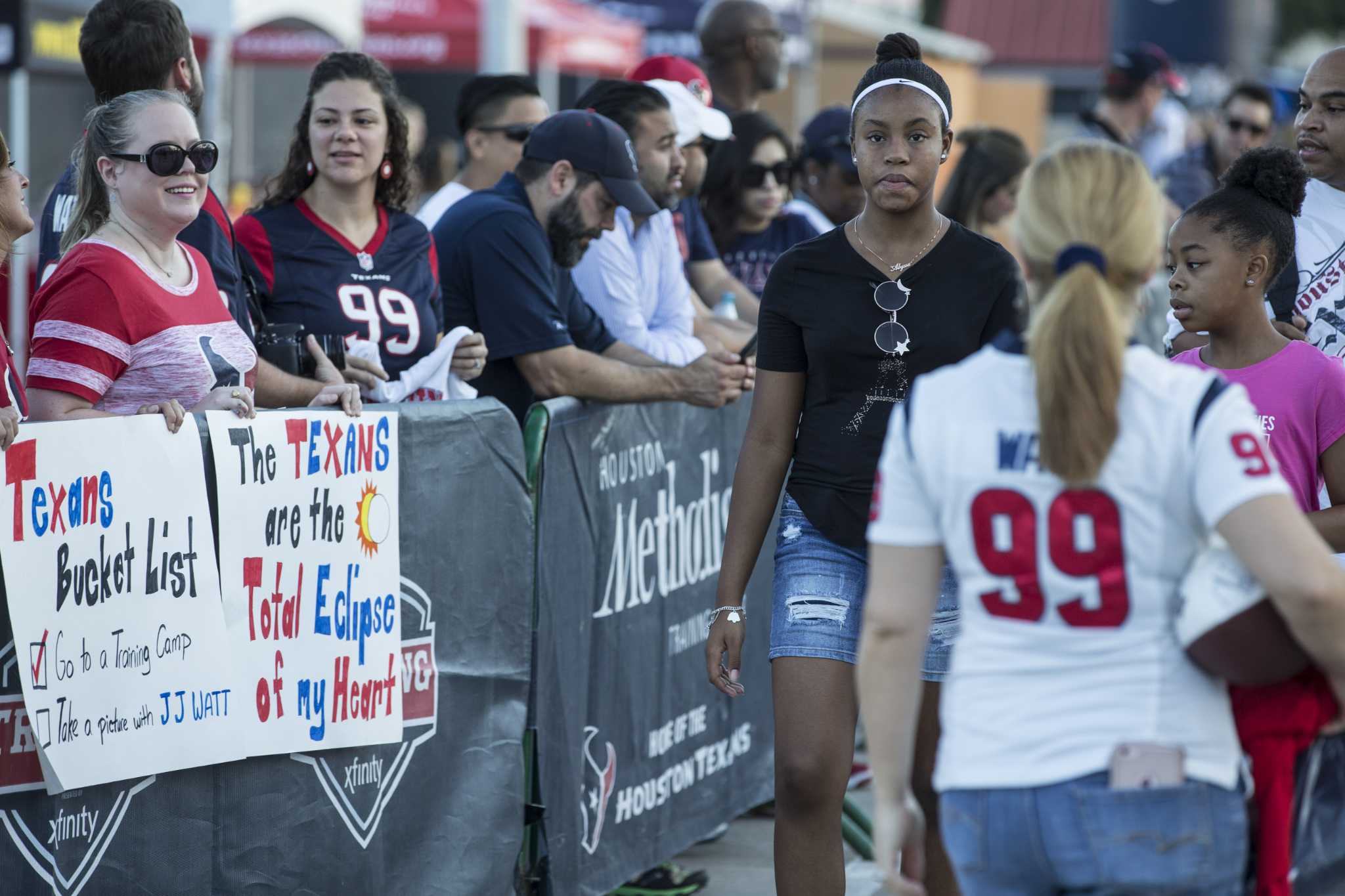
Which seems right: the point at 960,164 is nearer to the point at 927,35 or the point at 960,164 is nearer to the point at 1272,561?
the point at 1272,561

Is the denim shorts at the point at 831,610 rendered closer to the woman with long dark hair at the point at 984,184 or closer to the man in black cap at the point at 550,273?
the man in black cap at the point at 550,273

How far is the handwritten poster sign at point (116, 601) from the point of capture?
12.6 feet

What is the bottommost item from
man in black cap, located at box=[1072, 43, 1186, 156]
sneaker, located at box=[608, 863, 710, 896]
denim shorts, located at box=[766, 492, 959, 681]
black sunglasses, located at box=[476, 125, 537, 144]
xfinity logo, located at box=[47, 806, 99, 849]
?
sneaker, located at box=[608, 863, 710, 896]

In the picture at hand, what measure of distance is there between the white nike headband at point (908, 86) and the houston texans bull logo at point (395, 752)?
1673 millimetres

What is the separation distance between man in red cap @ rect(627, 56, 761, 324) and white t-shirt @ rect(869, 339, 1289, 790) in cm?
463

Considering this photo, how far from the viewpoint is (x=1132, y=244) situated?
2.74 m

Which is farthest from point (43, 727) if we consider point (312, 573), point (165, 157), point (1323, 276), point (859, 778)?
point (859, 778)

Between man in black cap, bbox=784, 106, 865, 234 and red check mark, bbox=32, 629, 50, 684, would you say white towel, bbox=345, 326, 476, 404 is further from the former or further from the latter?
man in black cap, bbox=784, 106, 865, 234

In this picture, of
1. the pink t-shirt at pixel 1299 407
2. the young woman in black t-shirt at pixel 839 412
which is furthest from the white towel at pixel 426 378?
the pink t-shirt at pixel 1299 407

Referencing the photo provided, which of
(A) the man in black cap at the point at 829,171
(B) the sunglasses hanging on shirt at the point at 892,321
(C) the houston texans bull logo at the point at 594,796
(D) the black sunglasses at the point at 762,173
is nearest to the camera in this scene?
(B) the sunglasses hanging on shirt at the point at 892,321

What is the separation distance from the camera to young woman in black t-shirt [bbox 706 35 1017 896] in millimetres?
4008

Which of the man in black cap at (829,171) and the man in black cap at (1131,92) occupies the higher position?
the man in black cap at (1131,92)

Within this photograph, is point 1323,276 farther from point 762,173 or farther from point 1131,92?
point 1131,92

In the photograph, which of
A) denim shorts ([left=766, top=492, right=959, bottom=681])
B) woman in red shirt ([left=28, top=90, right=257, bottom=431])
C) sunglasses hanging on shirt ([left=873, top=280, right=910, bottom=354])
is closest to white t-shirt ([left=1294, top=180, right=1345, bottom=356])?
sunglasses hanging on shirt ([left=873, top=280, right=910, bottom=354])
